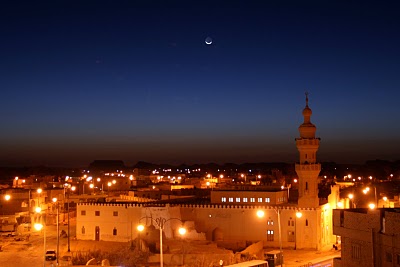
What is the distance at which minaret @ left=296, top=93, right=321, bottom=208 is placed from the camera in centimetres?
5075

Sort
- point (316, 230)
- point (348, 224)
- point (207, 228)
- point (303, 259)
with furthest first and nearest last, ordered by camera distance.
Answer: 1. point (207, 228)
2. point (316, 230)
3. point (303, 259)
4. point (348, 224)

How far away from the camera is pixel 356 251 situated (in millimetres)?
28250

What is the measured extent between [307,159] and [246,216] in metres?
7.94

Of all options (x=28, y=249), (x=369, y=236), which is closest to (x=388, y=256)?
(x=369, y=236)

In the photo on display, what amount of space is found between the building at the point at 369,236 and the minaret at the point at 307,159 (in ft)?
68.4

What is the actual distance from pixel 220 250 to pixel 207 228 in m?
8.24

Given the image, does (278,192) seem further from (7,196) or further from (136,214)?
(7,196)

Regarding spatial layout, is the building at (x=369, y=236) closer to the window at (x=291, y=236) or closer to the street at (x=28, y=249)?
the window at (x=291, y=236)

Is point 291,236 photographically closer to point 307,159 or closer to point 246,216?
point 246,216

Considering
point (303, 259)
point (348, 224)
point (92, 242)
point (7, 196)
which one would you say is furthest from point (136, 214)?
point (348, 224)

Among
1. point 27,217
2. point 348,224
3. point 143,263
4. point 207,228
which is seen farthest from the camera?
point 27,217

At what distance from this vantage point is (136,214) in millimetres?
52500

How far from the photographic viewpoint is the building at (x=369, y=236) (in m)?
25.6

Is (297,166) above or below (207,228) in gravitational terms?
above
